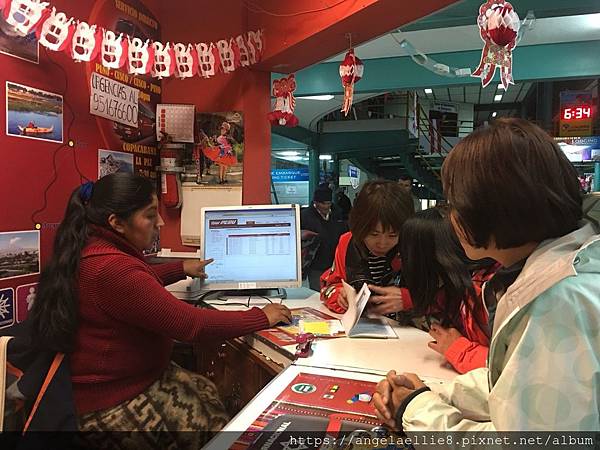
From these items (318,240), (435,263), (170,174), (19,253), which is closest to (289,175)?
(318,240)

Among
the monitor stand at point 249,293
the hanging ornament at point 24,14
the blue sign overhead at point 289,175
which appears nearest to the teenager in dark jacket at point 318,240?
the monitor stand at point 249,293

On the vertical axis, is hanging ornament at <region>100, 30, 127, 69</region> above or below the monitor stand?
above

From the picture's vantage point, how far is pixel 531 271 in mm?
676

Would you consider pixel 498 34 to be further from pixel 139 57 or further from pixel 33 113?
pixel 33 113

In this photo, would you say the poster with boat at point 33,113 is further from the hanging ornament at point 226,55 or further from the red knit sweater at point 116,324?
the hanging ornament at point 226,55

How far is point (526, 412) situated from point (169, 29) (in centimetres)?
280

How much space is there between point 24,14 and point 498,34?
67.9 inches

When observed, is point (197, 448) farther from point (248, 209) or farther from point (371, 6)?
point (371, 6)

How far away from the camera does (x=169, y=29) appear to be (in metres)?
2.75

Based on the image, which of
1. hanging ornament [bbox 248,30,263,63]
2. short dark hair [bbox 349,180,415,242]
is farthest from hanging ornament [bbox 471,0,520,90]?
hanging ornament [bbox 248,30,263,63]

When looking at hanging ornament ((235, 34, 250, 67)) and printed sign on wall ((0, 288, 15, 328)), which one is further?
hanging ornament ((235, 34, 250, 67))

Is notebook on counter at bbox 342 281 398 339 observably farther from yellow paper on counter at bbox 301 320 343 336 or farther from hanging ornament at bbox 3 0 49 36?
hanging ornament at bbox 3 0 49 36

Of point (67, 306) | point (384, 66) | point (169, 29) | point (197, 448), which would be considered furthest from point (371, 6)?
point (384, 66)

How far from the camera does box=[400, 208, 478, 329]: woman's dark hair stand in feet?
4.71
